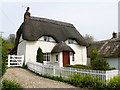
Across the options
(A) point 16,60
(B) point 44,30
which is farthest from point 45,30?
(A) point 16,60

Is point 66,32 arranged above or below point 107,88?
above

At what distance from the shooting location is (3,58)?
831cm

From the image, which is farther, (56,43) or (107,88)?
(56,43)

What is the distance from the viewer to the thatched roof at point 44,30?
1756 centimetres

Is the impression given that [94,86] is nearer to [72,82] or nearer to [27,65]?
[72,82]

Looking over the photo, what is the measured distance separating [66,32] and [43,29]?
4065 mm

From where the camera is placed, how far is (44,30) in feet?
62.6

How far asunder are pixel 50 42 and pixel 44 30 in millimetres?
1939

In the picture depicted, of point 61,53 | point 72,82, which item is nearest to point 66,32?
point 61,53

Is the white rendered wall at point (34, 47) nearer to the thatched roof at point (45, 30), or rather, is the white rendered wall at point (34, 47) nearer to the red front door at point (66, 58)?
the thatched roof at point (45, 30)

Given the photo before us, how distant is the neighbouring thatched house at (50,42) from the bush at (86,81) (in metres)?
8.78

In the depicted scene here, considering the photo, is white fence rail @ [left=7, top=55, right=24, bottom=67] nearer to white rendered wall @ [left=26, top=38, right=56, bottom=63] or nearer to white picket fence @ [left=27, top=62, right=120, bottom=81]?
white rendered wall @ [left=26, top=38, right=56, bottom=63]

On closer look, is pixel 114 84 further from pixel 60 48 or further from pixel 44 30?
pixel 44 30

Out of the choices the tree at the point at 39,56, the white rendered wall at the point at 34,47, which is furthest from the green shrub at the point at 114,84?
the white rendered wall at the point at 34,47
